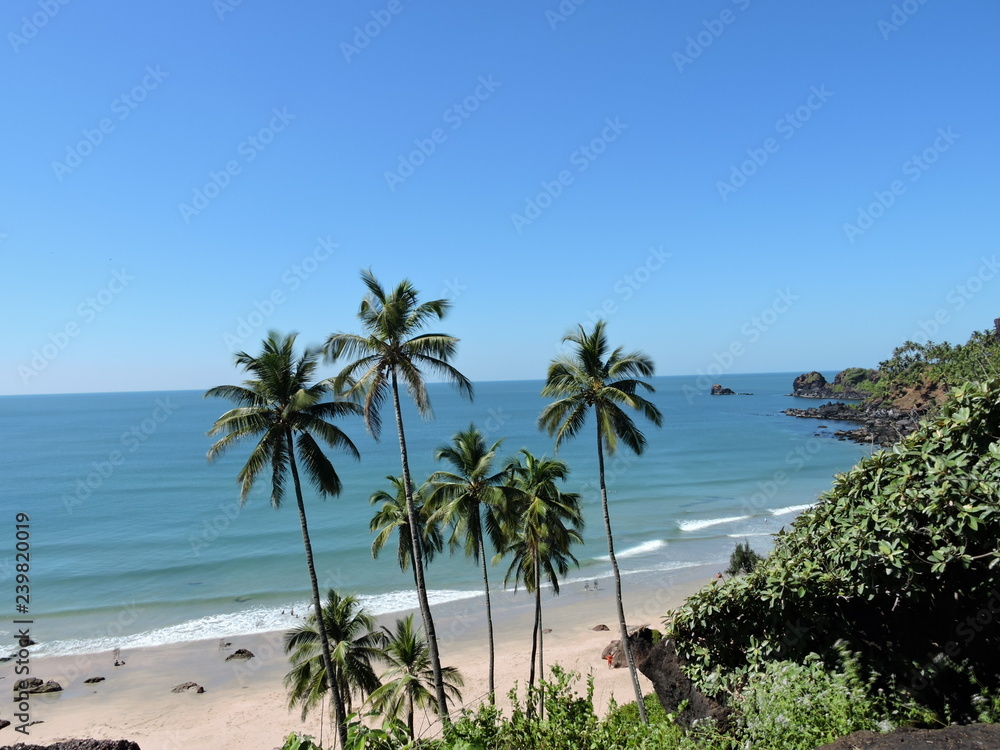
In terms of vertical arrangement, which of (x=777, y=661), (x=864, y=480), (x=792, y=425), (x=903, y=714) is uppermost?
(x=864, y=480)

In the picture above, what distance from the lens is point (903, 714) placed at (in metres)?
8.76

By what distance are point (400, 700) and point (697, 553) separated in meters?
33.5

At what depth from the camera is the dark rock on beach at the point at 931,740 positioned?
6.62m

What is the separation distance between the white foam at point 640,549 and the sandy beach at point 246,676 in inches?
270

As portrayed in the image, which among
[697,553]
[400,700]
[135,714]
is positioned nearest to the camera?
[400,700]

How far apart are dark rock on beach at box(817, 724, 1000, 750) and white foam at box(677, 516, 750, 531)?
46.9m

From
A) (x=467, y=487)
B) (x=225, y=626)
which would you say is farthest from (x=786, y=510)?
(x=225, y=626)

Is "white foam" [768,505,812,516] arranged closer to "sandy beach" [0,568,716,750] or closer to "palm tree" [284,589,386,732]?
"sandy beach" [0,568,716,750]

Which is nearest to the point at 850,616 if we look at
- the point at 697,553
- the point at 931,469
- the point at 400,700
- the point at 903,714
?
the point at 903,714

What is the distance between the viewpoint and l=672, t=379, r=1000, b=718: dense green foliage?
27.6 feet

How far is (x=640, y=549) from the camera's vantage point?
46750 millimetres

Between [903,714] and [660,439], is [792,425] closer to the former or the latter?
[660,439]

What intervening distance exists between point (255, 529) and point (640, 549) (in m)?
34.2

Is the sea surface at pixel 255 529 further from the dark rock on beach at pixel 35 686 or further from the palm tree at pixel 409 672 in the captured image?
the palm tree at pixel 409 672
